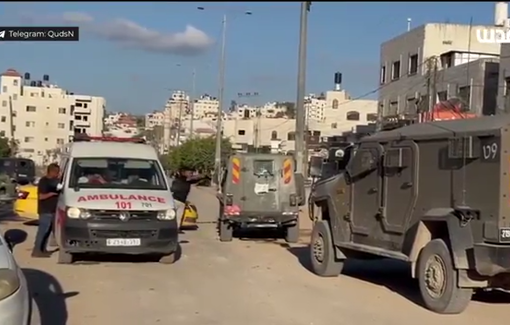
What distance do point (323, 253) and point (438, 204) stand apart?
10.5 feet

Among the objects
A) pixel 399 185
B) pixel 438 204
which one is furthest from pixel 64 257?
pixel 438 204

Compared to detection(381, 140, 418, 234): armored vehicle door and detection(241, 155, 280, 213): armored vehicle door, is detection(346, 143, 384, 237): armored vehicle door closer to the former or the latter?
detection(381, 140, 418, 234): armored vehicle door

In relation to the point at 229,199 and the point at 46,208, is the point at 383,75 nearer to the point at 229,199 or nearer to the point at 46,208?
the point at 229,199

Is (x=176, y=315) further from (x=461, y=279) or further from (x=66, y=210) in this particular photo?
(x=66, y=210)

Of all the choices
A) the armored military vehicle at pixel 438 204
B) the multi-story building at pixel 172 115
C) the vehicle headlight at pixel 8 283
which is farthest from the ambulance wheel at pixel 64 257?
the multi-story building at pixel 172 115

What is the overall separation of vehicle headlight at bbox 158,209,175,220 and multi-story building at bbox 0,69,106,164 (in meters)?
54.9

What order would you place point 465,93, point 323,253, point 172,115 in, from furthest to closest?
point 172,115 → point 465,93 → point 323,253

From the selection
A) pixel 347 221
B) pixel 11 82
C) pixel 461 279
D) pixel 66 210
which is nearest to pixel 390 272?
pixel 347 221

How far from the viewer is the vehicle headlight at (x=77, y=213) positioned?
1308cm

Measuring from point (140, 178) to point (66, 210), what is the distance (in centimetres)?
179

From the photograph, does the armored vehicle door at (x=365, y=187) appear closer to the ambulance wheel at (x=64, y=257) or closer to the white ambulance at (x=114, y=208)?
the white ambulance at (x=114, y=208)

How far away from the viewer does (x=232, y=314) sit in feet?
30.8

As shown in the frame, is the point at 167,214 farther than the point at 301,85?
No

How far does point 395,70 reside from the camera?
1785 inches
